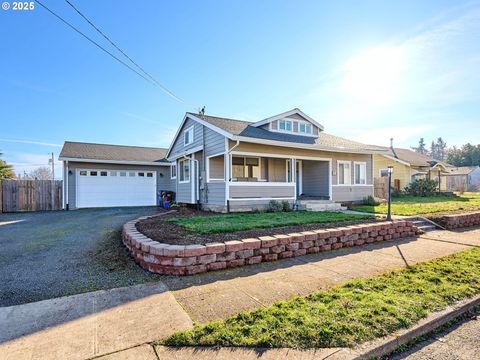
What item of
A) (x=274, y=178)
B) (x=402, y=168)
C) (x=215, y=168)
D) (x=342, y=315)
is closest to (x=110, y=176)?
(x=215, y=168)

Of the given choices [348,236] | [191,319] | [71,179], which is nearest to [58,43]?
[71,179]

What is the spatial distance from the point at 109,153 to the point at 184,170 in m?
5.63

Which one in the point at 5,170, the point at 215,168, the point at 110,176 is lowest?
the point at 110,176

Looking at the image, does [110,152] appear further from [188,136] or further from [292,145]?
[292,145]

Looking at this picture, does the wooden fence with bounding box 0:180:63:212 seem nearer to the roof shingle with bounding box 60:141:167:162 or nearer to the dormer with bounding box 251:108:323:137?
the roof shingle with bounding box 60:141:167:162

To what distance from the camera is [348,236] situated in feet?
19.1

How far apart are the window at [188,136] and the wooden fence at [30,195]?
749 centimetres

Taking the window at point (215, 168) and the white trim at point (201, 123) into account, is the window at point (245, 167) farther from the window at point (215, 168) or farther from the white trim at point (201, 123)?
the white trim at point (201, 123)

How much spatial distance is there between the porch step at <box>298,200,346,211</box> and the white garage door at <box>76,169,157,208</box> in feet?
32.8

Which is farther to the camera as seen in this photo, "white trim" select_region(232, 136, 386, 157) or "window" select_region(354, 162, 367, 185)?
"window" select_region(354, 162, 367, 185)

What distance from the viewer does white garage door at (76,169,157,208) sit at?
1478cm

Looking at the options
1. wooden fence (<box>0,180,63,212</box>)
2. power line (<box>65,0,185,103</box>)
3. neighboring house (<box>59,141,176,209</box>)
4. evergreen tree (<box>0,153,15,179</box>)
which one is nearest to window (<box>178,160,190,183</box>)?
neighboring house (<box>59,141,176,209</box>)

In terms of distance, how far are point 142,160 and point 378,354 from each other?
1629 cm

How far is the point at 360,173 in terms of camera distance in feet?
47.2
